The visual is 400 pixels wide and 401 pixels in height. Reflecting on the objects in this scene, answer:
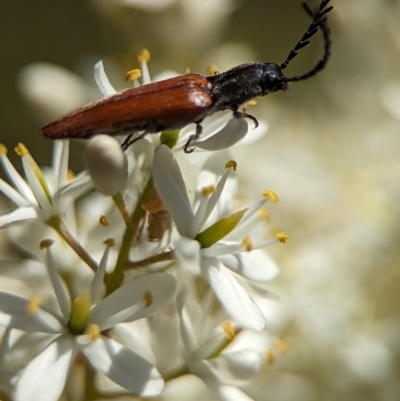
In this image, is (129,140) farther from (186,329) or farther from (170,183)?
(186,329)

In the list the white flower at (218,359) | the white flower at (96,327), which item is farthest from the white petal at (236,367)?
the white flower at (96,327)

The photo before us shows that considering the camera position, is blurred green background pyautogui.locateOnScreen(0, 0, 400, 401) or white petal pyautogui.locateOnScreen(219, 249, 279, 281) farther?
blurred green background pyautogui.locateOnScreen(0, 0, 400, 401)

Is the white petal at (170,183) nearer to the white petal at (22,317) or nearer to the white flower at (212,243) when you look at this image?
the white flower at (212,243)

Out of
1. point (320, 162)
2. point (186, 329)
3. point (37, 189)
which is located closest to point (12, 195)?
point (37, 189)

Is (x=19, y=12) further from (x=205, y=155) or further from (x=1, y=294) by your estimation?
(x=1, y=294)

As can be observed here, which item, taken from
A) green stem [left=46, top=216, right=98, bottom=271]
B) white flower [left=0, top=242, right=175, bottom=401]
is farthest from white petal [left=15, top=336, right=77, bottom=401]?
green stem [left=46, top=216, right=98, bottom=271]

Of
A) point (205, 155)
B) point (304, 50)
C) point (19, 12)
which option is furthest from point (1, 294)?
point (19, 12)

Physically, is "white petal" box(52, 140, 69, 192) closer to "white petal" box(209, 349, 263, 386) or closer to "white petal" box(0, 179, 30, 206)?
"white petal" box(0, 179, 30, 206)
